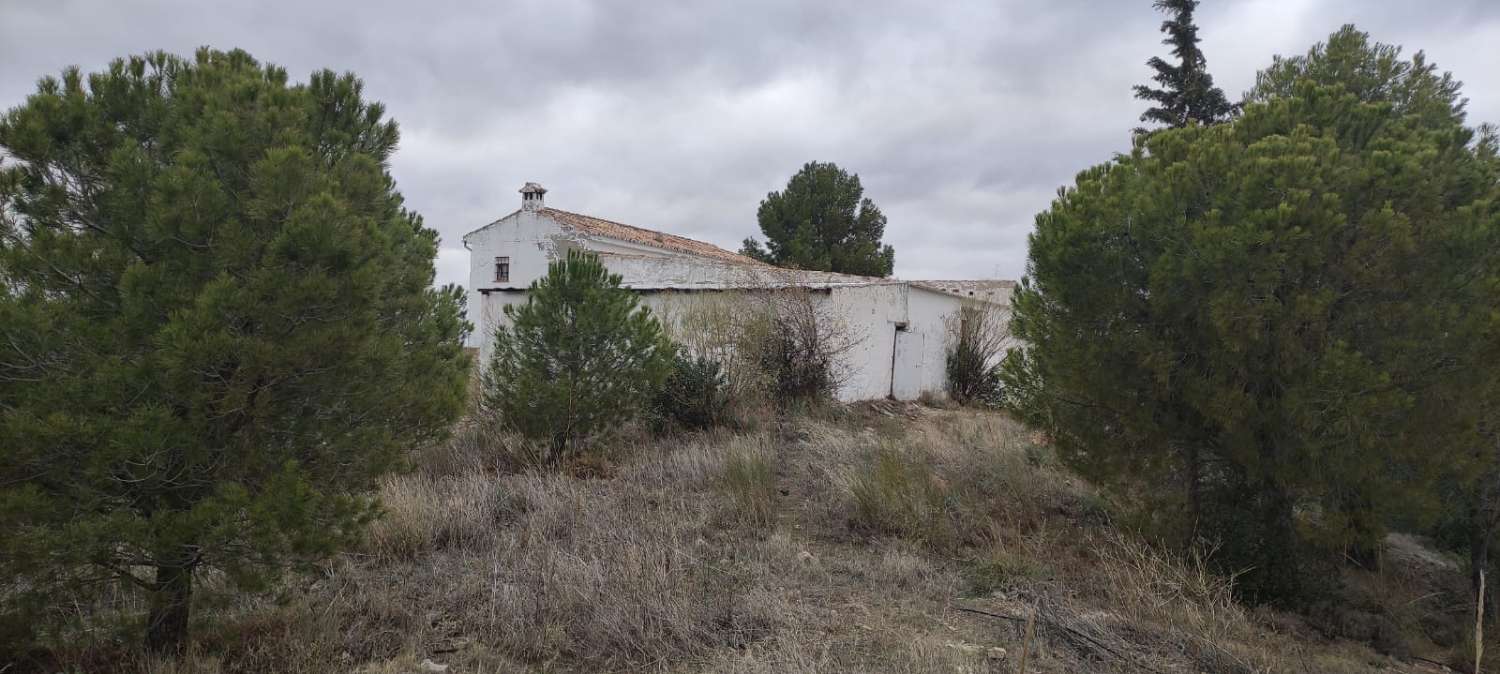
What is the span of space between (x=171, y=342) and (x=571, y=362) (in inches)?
215

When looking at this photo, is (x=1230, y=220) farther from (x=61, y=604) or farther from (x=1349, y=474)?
(x=61, y=604)

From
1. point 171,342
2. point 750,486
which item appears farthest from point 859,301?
point 171,342

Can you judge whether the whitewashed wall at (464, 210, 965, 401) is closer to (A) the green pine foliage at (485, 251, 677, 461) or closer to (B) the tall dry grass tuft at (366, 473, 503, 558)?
(A) the green pine foliage at (485, 251, 677, 461)

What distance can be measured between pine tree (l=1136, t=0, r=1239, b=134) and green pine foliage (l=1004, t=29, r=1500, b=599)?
14192 millimetres

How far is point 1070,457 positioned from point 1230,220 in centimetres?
207

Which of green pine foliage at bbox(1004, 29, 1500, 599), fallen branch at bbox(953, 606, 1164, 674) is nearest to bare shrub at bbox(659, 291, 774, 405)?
green pine foliage at bbox(1004, 29, 1500, 599)

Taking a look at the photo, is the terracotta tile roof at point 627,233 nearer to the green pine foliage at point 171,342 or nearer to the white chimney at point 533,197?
the white chimney at point 533,197

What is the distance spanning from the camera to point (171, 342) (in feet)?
10.4

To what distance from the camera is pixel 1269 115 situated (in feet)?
19.0

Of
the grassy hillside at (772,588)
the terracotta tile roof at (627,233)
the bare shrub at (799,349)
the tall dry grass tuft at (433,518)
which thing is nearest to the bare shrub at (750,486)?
the grassy hillside at (772,588)

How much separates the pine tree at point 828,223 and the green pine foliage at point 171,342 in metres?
25.4

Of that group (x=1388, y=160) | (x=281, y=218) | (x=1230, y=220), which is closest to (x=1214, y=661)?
(x=1230, y=220)

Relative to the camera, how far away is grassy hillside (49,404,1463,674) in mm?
3801

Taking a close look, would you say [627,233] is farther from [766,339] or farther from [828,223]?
[766,339]
